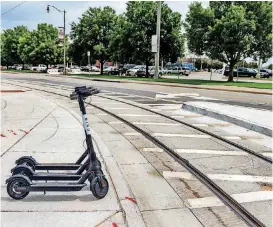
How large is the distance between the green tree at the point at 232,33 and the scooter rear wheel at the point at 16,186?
30.2 metres

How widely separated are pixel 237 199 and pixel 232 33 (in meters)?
29.8

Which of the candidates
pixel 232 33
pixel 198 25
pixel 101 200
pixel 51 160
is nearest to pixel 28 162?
pixel 51 160

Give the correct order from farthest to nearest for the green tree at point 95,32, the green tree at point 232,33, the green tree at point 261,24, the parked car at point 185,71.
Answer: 1. the parked car at point 185,71
2. the green tree at point 95,32
3. the green tree at point 261,24
4. the green tree at point 232,33

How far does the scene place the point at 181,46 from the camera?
4384 cm

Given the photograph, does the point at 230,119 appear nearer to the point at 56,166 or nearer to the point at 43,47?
the point at 56,166

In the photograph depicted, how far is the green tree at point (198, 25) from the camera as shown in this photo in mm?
34156

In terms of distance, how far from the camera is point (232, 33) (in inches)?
1273

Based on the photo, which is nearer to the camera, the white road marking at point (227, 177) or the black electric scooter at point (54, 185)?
the black electric scooter at point (54, 185)

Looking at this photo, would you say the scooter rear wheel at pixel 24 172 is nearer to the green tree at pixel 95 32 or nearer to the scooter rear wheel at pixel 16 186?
the scooter rear wheel at pixel 16 186

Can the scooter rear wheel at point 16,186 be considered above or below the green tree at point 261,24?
below

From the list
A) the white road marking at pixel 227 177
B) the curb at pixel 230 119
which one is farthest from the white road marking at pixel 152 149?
the curb at pixel 230 119

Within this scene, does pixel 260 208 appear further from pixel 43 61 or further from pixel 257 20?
pixel 43 61

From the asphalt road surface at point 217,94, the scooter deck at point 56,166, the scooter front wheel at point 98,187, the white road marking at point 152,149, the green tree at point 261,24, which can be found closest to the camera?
the scooter front wheel at point 98,187

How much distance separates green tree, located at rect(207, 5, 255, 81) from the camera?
31953 millimetres
